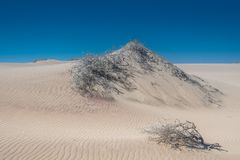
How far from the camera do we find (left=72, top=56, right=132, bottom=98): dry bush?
17.8m

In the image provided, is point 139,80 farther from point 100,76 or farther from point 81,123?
point 81,123

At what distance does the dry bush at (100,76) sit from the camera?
1778 centimetres

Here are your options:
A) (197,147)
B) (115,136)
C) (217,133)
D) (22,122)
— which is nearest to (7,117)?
(22,122)

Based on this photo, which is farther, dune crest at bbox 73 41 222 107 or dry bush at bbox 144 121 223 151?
dune crest at bbox 73 41 222 107

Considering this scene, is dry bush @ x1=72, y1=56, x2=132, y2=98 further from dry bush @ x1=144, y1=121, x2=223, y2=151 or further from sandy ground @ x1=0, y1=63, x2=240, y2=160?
dry bush @ x1=144, y1=121, x2=223, y2=151

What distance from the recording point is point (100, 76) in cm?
1912

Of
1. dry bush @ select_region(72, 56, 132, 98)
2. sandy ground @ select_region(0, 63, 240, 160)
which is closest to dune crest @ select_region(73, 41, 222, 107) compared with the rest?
dry bush @ select_region(72, 56, 132, 98)

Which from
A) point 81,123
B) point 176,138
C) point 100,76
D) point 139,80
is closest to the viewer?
point 176,138

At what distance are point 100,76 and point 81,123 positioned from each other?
575 centimetres

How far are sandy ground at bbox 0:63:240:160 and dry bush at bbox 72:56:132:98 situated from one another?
690 mm

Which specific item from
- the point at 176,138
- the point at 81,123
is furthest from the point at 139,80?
the point at 176,138

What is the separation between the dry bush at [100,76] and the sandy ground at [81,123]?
0.69 meters

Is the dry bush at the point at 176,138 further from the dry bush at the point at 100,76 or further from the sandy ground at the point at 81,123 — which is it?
the dry bush at the point at 100,76

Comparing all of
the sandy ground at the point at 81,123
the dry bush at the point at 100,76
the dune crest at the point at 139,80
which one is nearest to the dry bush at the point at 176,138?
the sandy ground at the point at 81,123
